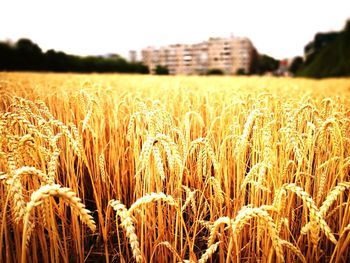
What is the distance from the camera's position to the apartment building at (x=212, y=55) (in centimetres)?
6631

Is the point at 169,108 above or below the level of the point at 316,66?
below

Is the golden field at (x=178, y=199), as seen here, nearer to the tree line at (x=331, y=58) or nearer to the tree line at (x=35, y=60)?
the tree line at (x=331, y=58)

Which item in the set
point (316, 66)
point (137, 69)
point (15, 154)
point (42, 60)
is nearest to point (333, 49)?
point (316, 66)

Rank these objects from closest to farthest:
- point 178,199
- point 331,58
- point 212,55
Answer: point 178,199, point 331,58, point 212,55

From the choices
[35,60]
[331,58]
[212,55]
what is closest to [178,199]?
[35,60]

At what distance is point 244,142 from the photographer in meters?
0.96

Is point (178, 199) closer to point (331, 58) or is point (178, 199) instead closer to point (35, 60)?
point (35, 60)

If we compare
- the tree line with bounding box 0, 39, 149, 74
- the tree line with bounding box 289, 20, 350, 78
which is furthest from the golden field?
the tree line with bounding box 0, 39, 149, 74

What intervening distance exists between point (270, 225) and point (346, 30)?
1897 cm

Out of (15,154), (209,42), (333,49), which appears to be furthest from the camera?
(209,42)

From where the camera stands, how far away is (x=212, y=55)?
72.4m

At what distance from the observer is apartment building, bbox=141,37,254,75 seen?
2611 inches

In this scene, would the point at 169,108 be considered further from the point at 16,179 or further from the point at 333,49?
the point at 333,49

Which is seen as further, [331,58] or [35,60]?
[331,58]
